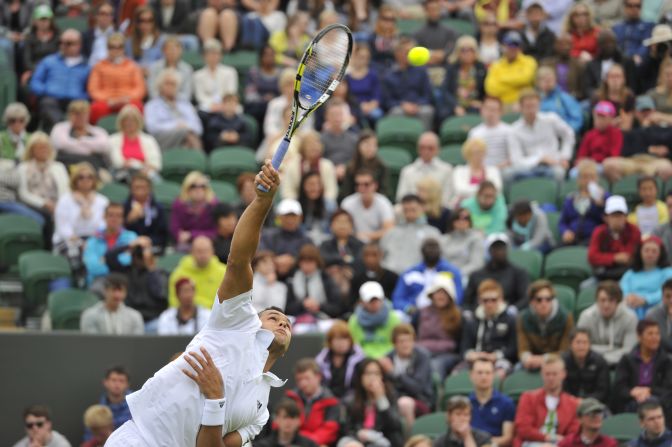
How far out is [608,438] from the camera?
11.6 m

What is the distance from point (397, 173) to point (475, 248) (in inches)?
87.4

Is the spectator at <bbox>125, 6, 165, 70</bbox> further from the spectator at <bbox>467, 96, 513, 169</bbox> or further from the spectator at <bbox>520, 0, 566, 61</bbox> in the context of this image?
the spectator at <bbox>520, 0, 566, 61</bbox>

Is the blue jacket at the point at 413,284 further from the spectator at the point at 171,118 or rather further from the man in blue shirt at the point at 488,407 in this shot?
the spectator at the point at 171,118

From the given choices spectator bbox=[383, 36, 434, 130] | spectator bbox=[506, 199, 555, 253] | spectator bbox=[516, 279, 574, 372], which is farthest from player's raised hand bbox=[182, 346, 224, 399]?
spectator bbox=[383, 36, 434, 130]

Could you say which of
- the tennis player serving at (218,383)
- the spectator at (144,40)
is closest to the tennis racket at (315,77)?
the tennis player serving at (218,383)

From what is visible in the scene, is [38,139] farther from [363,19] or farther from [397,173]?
[363,19]

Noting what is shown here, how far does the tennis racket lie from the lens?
25.8ft

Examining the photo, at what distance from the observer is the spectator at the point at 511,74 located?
17.1 meters

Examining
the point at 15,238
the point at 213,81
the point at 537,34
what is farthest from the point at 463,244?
the point at 537,34

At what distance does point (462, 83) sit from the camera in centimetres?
1748

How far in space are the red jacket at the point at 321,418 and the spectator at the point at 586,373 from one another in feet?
6.22

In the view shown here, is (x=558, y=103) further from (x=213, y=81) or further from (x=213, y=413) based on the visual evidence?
(x=213, y=413)

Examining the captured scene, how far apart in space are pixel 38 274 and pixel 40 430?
2.51m

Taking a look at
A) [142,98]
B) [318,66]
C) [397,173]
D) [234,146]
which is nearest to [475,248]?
[397,173]
